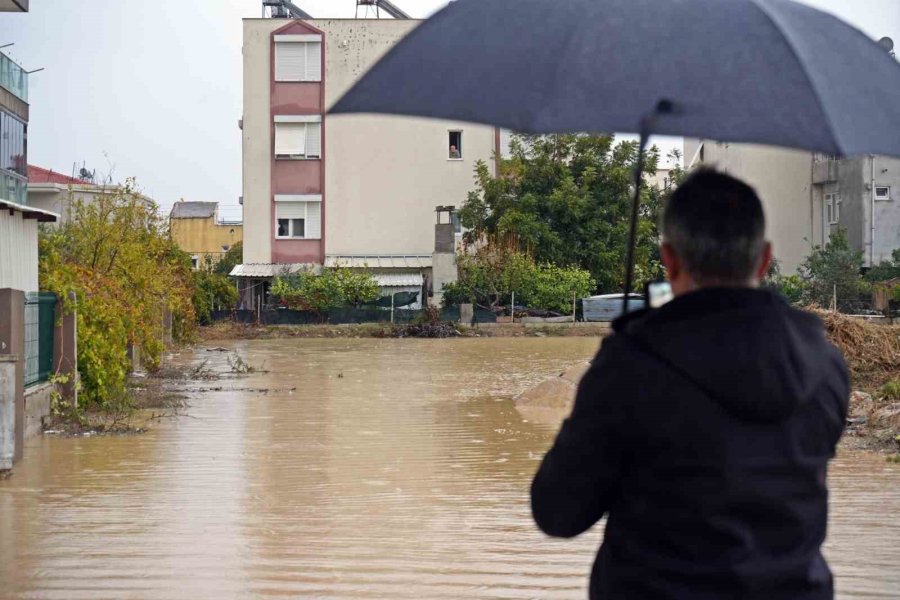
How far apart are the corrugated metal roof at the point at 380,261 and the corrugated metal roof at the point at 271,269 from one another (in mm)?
791

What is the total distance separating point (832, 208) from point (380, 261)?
59.0ft

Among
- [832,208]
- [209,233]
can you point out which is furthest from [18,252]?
[209,233]

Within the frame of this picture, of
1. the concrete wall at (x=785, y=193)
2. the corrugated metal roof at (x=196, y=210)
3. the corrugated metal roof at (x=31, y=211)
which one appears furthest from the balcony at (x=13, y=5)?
the corrugated metal roof at (x=196, y=210)

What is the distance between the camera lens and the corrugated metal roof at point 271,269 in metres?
48.2

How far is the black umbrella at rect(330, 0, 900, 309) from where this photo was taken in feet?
10.3

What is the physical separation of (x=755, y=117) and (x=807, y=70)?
21 cm

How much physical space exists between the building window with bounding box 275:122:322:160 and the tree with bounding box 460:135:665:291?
6549 mm

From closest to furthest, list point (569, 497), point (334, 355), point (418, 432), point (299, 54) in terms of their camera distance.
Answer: point (569, 497), point (418, 432), point (334, 355), point (299, 54)

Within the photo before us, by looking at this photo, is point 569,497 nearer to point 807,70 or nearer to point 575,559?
point 807,70

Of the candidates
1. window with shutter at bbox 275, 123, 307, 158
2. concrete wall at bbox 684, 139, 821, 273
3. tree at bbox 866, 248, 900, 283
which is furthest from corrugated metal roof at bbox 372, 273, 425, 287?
tree at bbox 866, 248, 900, 283

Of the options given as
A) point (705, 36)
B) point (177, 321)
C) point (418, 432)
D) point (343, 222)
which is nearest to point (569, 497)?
point (705, 36)

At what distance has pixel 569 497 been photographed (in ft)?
8.80

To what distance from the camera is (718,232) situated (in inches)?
109

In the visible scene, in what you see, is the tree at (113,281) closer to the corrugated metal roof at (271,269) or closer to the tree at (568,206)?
the corrugated metal roof at (271,269)
